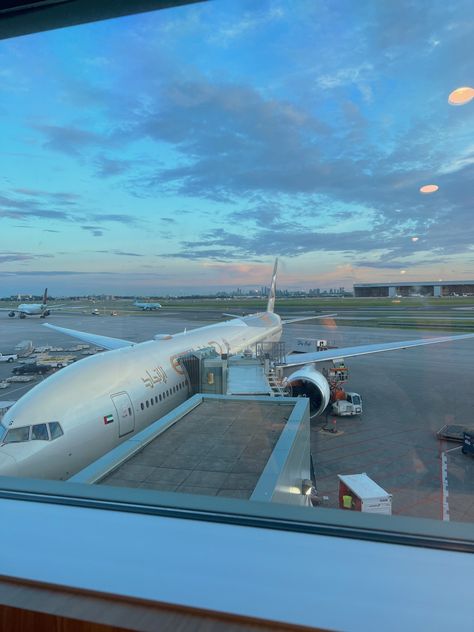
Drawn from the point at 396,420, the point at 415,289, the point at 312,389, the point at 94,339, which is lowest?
the point at 396,420

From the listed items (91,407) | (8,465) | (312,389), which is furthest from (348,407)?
(8,465)

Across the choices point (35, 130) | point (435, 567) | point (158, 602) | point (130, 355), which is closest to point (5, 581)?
point (158, 602)

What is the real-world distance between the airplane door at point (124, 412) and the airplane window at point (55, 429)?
3.18 ft

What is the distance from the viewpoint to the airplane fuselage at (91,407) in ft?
15.6

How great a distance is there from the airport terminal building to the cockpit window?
4.11 meters

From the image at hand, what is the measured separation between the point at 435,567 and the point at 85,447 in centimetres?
495

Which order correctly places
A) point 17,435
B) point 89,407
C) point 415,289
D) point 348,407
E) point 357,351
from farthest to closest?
point 357,351 → point 348,407 → point 89,407 → point 17,435 → point 415,289

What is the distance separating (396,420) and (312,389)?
2.02m

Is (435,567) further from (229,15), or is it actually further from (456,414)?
(456,414)

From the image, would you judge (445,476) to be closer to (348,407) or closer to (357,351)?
(348,407)

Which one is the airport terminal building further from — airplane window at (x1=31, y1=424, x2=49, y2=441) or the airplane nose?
the airplane nose

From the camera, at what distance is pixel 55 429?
4.97 m

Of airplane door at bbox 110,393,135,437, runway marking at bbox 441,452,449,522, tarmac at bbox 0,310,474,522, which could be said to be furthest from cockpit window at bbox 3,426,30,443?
runway marking at bbox 441,452,449,522

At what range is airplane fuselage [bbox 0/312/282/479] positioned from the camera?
474 cm
